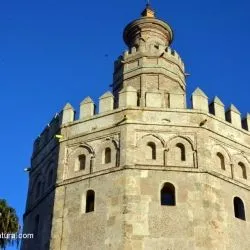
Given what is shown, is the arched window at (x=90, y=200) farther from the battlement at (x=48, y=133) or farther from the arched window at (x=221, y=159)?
the arched window at (x=221, y=159)

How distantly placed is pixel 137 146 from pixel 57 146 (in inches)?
112

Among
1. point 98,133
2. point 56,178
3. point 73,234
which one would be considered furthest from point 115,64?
point 73,234

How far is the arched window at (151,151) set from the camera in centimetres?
1577

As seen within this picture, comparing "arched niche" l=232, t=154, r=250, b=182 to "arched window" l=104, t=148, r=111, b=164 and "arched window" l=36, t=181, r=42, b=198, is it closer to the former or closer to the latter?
"arched window" l=104, t=148, r=111, b=164

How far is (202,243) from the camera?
14062mm

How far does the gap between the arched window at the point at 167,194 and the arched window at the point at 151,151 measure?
970 mm

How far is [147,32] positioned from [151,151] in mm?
6261

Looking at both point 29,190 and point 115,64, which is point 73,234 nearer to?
point 29,190

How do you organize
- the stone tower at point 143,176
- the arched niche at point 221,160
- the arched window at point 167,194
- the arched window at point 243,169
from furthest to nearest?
the arched window at point 243,169 < the arched niche at point 221,160 < the arched window at point 167,194 < the stone tower at point 143,176

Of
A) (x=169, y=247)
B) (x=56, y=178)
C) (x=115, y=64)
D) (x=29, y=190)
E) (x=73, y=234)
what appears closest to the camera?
(x=169, y=247)

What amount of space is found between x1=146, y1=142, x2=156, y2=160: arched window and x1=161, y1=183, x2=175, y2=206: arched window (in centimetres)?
97

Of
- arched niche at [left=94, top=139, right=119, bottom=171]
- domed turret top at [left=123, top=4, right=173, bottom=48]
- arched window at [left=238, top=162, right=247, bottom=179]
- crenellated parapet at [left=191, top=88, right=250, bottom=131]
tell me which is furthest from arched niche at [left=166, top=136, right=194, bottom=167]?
domed turret top at [left=123, top=4, right=173, bottom=48]

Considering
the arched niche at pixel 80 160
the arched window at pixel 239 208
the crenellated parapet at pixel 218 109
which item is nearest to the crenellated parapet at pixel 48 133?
the arched niche at pixel 80 160

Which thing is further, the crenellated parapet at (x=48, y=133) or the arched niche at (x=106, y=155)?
the crenellated parapet at (x=48, y=133)
